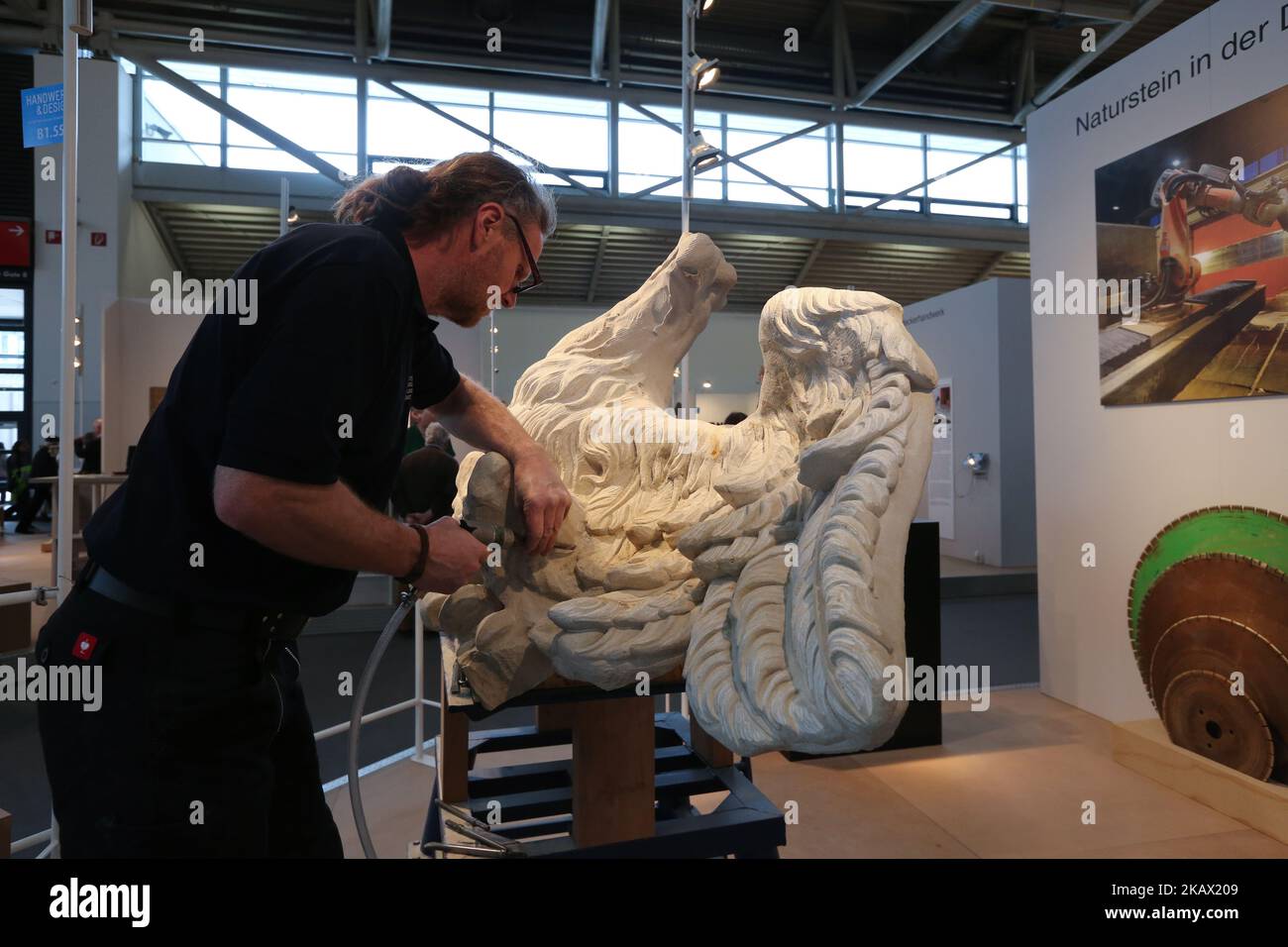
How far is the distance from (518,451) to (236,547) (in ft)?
1.94

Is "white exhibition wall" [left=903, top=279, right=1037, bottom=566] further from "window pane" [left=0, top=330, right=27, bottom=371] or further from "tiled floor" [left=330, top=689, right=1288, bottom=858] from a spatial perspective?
"window pane" [left=0, top=330, right=27, bottom=371]

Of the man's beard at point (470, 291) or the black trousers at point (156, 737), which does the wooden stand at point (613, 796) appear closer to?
the black trousers at point (156, 737)

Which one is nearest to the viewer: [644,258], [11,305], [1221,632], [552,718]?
[552,718]

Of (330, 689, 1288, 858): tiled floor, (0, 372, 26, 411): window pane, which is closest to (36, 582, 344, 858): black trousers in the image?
(330, 689, 1288, 858): tiled floor

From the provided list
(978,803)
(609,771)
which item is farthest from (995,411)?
(609,771)

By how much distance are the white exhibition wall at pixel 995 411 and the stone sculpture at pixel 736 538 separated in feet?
18.7

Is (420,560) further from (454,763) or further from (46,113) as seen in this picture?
(46,113)

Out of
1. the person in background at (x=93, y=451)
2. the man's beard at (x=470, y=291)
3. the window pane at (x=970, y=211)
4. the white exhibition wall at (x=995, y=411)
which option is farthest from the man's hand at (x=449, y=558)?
the window pane at (x=970, y=211)

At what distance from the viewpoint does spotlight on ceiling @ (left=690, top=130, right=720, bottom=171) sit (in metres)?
3.82

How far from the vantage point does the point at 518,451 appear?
1595 mm

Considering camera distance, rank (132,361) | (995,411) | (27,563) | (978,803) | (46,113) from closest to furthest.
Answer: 1. (46,113)
2. (978,803)
3. (132,361)
4. (27,563)
5. (995,411)

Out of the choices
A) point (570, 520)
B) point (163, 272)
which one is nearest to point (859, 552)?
point (570, 520)

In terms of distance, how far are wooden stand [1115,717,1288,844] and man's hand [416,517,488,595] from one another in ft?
9.24
